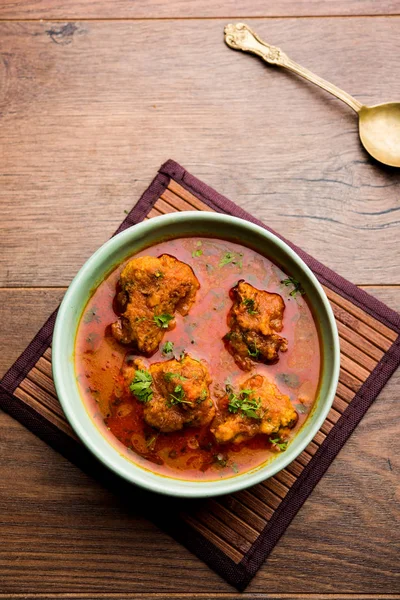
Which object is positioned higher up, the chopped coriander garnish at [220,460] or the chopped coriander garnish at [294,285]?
the chopped coriander garnish at [294,285]

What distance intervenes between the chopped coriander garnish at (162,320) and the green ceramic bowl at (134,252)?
237 mm

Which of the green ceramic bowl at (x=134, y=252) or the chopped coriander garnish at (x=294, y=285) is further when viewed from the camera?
the chopped coriander garnish at (x=294, y=285)

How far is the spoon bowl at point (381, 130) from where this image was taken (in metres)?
2.37

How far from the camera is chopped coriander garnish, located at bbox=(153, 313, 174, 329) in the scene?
1.96 meters

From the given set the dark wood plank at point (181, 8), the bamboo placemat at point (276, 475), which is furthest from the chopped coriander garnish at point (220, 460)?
the dark wood plank at point (181, 8)

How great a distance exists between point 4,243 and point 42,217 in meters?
0.18

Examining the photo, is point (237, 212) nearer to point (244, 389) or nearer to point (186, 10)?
point (244, 389)

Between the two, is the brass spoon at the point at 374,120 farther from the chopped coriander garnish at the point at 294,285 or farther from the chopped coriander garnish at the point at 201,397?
the chopped coriander garnish at the point at 201,397

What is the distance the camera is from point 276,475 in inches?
86.0

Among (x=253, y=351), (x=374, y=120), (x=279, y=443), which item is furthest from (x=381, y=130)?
(x=279, y=443)

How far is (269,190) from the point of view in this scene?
7.75ft

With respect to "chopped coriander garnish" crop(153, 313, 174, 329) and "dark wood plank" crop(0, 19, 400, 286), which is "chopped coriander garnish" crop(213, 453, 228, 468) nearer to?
"chopped coriander garnish" crop(153, 313, 174, 329)

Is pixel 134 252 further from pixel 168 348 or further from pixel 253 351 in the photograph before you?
pixel 253 351

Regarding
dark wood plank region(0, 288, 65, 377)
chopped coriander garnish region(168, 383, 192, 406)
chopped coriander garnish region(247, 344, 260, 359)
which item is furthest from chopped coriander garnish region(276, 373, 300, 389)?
dark wood plank region(0, 288, 65, 377)
